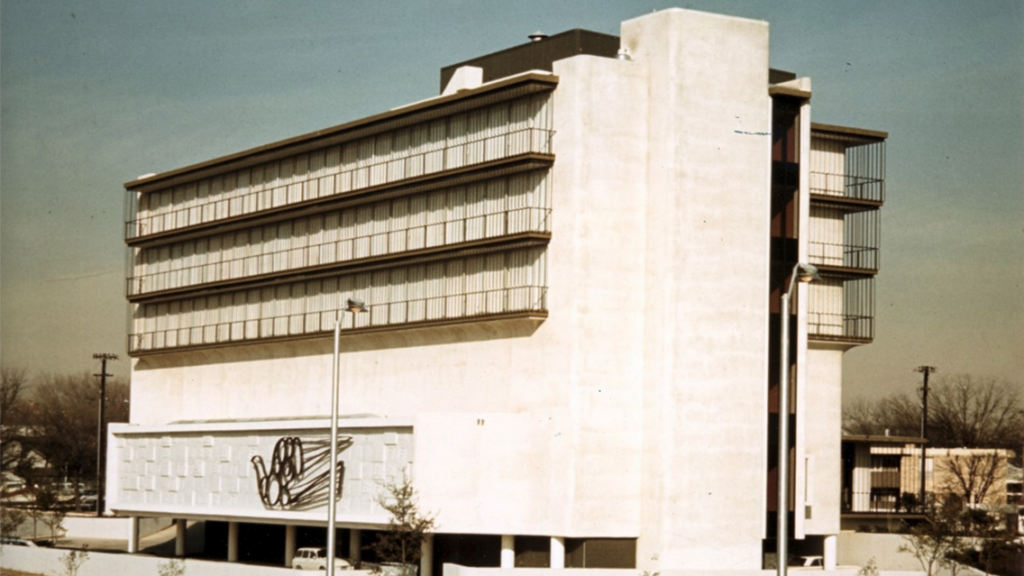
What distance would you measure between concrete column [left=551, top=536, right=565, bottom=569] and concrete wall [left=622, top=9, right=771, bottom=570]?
3.02 m

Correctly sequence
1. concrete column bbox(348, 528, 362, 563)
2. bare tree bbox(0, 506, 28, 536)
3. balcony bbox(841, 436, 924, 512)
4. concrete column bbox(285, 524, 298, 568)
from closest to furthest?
concrete column bbox(348, 528, 362, 563)
concrete column bbox(285, 524, 298, 568)
balcony bbox(841, 436, 924, 512)
bare tree bbox(0, 506, 28, 536)

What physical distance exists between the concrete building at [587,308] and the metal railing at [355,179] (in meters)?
0.14

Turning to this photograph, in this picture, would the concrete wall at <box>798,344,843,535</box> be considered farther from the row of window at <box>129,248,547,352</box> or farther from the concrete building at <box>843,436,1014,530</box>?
the row of window at <box>129,248,547,352</box>

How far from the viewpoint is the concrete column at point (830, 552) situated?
70.1 m

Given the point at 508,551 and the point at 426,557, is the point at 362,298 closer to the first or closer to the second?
the point at 426,557

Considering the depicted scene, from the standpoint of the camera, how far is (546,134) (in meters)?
63.7

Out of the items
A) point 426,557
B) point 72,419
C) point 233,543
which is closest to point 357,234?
point 426,557

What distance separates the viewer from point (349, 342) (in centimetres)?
7438

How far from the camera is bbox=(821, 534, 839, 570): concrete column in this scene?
70.1 m

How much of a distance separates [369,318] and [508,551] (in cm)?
1445

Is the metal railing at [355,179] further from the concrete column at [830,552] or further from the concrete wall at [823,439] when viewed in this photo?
the concrete column at [830,552]

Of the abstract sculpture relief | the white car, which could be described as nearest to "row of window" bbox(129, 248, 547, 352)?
the abstract sculpture relief

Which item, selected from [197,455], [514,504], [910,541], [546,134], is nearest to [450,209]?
[546,134]

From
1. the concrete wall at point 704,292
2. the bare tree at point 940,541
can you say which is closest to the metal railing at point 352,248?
the concrete wall at point 704,292
